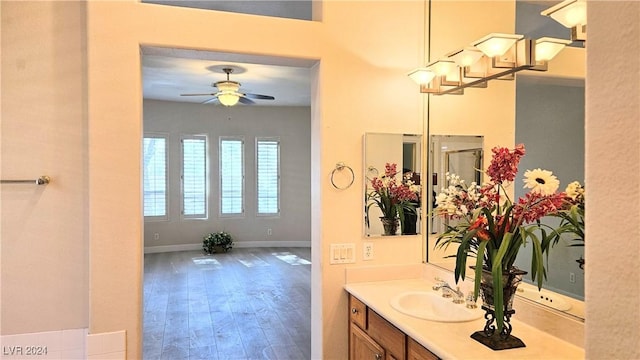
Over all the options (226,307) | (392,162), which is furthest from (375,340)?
(226,307)

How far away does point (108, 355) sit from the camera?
220 centimetres

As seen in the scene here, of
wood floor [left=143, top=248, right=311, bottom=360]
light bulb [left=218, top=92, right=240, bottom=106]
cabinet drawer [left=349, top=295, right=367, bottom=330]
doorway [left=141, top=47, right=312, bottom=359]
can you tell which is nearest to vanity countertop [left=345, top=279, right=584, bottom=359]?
cabinet drawer [left=349, top=295, right=367, bottom=330]

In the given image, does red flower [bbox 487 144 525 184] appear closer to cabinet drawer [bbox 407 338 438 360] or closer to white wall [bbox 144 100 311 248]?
cabinet drawer [bbox 407 338 438 360]

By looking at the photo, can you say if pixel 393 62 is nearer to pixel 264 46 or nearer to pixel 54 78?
pixel 264 46

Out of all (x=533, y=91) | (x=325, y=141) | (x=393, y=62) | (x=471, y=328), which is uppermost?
(x=393, y=62)

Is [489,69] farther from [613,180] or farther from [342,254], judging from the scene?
[613,180]

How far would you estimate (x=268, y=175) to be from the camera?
8.95 metres

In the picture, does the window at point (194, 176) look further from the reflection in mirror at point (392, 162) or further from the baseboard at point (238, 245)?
the reflection in mirror at point (392, 162)

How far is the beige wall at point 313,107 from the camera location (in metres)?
2.18

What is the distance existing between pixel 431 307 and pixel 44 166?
2.20 m

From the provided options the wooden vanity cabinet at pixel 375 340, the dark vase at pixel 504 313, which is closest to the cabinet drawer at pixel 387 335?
the wooden vanity cabinet at pixel 375 340

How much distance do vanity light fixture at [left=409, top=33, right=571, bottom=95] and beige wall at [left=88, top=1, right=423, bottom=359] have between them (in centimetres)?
24

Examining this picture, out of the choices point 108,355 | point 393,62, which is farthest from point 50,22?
point 393,62

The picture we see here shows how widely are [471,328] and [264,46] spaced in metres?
1.80
